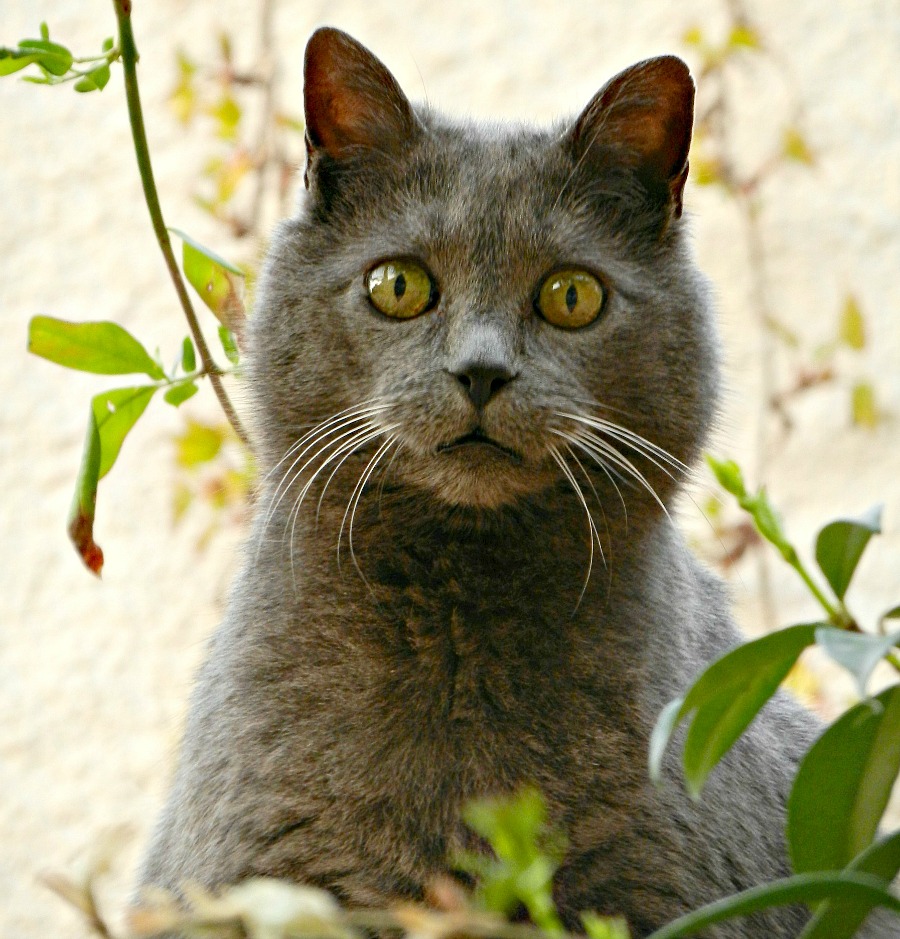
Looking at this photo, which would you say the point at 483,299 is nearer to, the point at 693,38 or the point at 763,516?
the point at 763,516

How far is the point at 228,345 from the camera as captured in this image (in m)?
1.57

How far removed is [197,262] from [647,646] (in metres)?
0.67

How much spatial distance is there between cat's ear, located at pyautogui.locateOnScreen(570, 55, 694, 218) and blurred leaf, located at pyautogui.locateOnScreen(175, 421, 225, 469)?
4.31 feet

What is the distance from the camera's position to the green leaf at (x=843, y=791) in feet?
2.98

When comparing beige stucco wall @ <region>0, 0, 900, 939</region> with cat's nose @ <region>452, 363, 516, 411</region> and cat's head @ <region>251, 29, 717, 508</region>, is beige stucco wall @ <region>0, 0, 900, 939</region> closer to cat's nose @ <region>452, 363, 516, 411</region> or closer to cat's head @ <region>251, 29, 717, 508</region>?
cat's head @ <region>251, 29, 717, 508</region>

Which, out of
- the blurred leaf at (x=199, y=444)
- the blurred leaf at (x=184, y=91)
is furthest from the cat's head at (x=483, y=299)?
the blurred leaf at (x=184, y=91)

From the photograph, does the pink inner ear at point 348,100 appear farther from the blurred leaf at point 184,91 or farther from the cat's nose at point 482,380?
the blurred leaf at point 184,91

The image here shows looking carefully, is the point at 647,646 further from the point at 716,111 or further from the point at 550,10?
the point at 550,10

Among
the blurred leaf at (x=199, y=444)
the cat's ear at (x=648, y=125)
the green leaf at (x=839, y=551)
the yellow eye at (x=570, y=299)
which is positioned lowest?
the blurred leaf at (x=199, y=444)

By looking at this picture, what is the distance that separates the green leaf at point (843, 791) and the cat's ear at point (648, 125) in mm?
808

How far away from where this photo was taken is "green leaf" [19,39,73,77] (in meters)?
1.15

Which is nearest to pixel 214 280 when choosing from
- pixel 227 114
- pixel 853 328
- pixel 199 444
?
pixel 199 444

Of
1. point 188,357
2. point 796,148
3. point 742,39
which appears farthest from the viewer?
point 796,148

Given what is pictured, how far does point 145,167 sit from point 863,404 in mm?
2262
